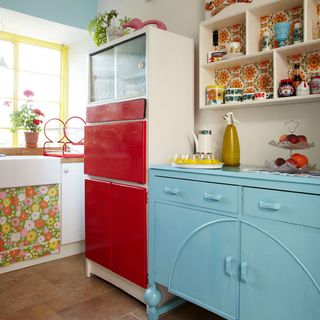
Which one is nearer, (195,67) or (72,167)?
(195,67)

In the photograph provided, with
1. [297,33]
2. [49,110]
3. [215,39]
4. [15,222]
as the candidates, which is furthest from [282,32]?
[49,110]

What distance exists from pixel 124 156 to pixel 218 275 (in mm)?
942

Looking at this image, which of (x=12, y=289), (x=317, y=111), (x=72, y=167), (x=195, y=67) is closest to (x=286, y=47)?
(x=317, y=111)

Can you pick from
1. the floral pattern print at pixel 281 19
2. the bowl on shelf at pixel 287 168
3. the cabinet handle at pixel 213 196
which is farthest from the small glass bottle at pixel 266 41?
the cabinet handle at pixel 213 196

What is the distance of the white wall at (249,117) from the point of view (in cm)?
182

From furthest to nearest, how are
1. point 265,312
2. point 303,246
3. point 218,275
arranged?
point 218,275 → point 265,312 → point 303,246

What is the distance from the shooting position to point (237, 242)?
1491mm

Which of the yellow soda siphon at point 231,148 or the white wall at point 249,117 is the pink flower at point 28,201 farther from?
the yellow soda siphon at point 231,148

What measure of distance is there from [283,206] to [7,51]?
3.20m

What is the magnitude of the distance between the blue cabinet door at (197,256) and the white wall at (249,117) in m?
0.63

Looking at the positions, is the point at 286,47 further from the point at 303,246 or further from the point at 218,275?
the point at 218,275

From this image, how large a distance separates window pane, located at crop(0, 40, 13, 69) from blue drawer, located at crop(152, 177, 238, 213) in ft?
7.90

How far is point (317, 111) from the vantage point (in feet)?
5.86

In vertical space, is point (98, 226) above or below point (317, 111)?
below
